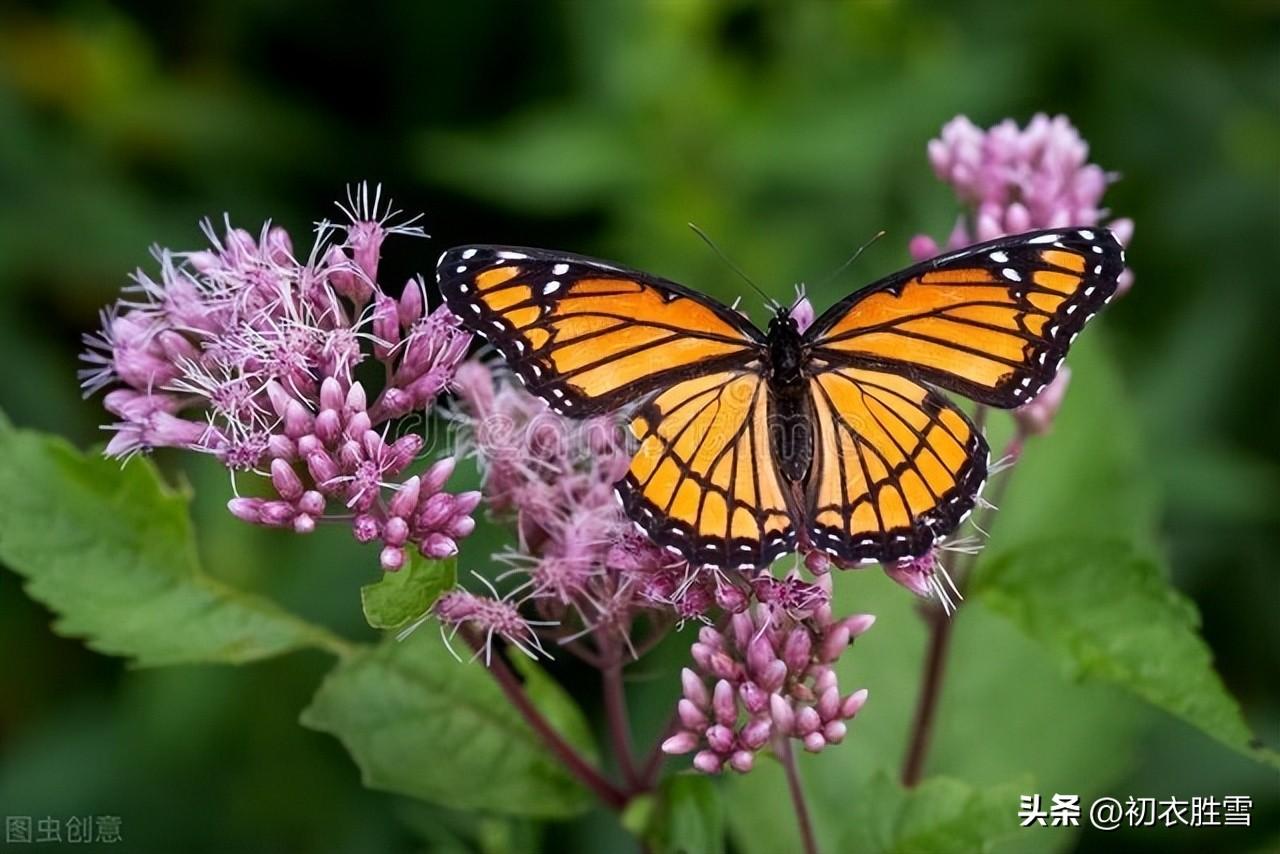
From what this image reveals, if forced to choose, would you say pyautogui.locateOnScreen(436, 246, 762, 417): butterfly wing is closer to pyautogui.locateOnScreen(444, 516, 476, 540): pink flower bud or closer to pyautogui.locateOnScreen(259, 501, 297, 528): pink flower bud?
pyautogui.locateOnScreen(444, 516, 476, 540): pink flower bud

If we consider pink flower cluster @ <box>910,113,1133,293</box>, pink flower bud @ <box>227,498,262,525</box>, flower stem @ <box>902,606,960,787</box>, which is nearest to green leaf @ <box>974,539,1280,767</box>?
flower stem @ <box>902,606,960,787</box>

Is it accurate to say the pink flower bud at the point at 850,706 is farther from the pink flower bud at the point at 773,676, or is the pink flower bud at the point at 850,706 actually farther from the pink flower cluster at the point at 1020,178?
the pink flower cluster at the point at 1020,178

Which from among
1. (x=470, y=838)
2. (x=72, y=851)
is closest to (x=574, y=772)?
(x=470, y=838)

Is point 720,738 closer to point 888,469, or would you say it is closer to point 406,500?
point 888,469

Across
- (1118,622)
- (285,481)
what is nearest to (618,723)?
(285,481)

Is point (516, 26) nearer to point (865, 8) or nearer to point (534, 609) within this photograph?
point (865, 8)
